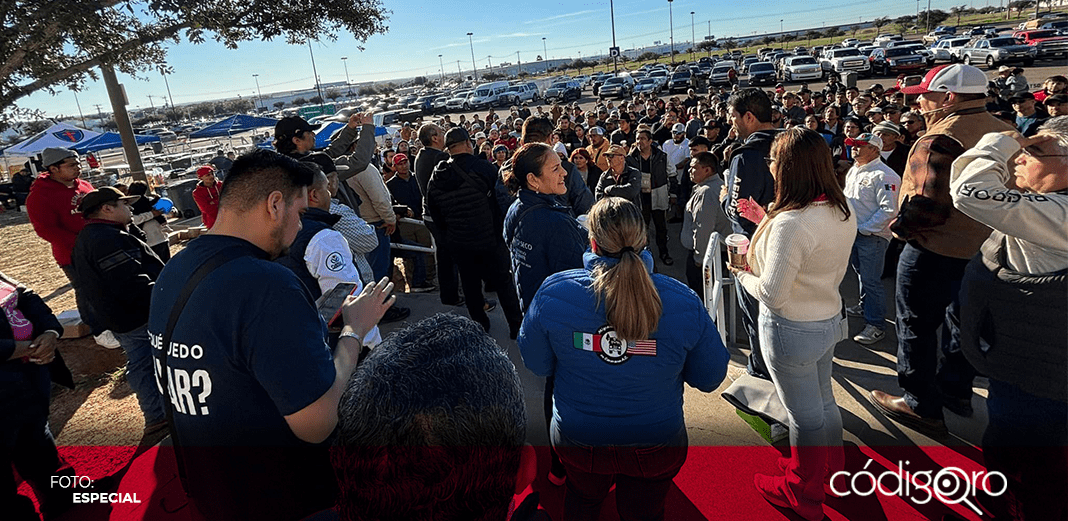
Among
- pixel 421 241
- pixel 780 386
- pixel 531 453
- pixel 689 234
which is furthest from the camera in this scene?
pixel 421 241

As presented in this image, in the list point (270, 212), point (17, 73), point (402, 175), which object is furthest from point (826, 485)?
point (17, 73)

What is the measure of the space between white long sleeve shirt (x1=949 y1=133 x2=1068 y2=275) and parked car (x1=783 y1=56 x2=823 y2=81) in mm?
30862

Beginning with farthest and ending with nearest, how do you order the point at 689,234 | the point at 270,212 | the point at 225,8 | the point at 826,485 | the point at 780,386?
the point at 225,8, the point at 689,234, the point at 826,485, the point at 780,386, the point at 270,212

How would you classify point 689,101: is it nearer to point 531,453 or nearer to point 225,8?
point 225,8

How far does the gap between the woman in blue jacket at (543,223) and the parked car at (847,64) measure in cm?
3116

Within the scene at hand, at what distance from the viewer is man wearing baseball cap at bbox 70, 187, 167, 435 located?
3.51 meters

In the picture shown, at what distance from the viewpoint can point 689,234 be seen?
486cm

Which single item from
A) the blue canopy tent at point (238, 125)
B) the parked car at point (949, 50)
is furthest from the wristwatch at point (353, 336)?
the parked car at point (949, 50)

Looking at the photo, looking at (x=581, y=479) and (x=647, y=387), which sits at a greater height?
(x=647, y=387)

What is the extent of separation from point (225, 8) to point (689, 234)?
6.07m

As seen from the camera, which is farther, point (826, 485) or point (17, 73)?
point (17, 73)

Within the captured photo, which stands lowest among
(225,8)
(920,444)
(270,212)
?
(920,444)

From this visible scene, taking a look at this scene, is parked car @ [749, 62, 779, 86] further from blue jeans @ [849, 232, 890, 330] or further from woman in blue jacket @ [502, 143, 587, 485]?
woman in blue jacket @ [502, 143, 587, 485]

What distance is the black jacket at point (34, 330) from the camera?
9.21 feet
